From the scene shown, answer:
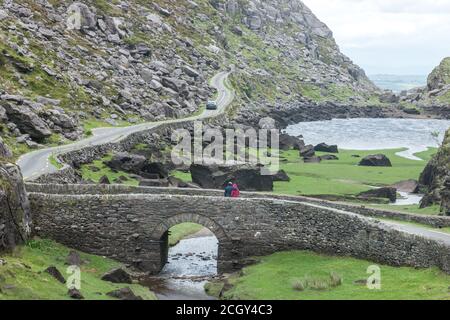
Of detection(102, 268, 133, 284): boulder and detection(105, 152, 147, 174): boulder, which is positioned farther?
detection(105, 152, 147, 174): boulder

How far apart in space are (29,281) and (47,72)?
71.9 m

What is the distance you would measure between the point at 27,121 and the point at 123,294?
143 feet

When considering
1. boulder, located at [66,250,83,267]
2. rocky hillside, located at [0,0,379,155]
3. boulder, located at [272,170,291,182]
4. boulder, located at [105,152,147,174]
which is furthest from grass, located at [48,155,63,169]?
boulder, located at [272,170,291,182]

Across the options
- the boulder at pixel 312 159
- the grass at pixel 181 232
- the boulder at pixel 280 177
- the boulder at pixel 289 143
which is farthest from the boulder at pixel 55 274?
the boulder at pixel 289 143

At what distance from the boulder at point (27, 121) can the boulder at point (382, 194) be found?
35.6 m

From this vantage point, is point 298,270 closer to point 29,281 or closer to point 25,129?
point 29,281

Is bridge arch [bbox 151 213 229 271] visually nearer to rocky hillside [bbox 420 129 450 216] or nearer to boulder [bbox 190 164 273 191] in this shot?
boulder [bbox 190 164 273 191]

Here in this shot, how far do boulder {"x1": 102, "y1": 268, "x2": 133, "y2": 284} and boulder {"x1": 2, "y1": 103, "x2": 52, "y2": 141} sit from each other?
37.3m

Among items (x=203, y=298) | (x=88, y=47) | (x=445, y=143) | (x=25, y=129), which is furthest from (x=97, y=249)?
(x=88, y=47)

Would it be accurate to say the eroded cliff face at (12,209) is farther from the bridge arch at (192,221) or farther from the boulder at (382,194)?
the boulder at (382,194)

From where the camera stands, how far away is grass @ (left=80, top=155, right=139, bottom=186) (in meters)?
69.2

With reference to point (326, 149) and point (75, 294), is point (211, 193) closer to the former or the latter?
point (75, 294)

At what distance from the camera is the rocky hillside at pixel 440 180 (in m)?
64.8
